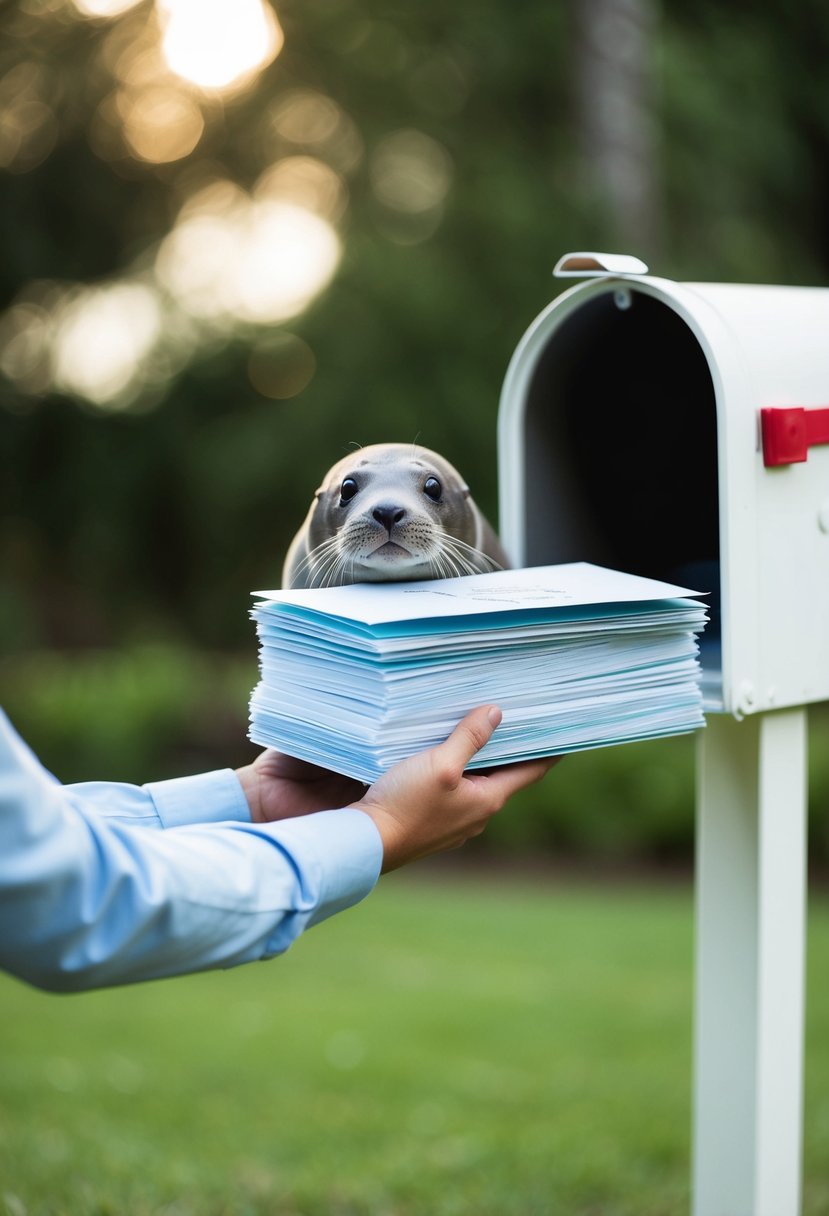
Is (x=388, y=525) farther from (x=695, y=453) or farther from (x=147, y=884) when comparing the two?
(x=695, y=453)

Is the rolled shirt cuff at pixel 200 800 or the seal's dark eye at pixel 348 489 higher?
the seal's dark eye at pixel 348 489

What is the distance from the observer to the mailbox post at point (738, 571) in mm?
2273

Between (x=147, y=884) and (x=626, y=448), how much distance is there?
174 cm

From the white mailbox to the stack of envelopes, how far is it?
0.57 feet

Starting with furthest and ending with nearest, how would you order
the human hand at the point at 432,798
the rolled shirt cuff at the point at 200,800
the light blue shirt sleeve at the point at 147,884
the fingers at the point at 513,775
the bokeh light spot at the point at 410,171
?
the bokeh light spot at the point at 410,171 → the rolled shirt cuff at the point at 200,800 → the fingers at the point at 513,775 → the human hand at the point at 432,798 → the light blue shirt sleeve at the point at 147,884

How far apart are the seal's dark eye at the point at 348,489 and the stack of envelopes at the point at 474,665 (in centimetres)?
17

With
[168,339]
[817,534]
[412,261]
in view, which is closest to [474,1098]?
[817,534]

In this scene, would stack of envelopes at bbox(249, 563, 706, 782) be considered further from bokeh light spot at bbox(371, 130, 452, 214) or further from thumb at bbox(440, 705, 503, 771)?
bokeh light spot at bbox(371, 130, 452, 214)

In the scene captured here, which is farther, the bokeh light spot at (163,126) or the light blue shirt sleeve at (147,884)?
the bokeh light spot at (163,126)


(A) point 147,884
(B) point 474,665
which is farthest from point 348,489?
(A) point 147,884

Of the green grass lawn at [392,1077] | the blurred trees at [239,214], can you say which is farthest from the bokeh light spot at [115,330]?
the green grass lawn at [392,1077]

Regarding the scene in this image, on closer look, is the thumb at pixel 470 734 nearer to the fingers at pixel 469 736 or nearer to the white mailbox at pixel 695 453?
the fingers at pixel 469 736

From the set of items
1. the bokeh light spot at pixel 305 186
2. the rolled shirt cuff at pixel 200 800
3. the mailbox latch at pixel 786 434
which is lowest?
the rolled shirt cuff at pixel 200 800

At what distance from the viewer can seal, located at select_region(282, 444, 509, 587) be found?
2.12 m
